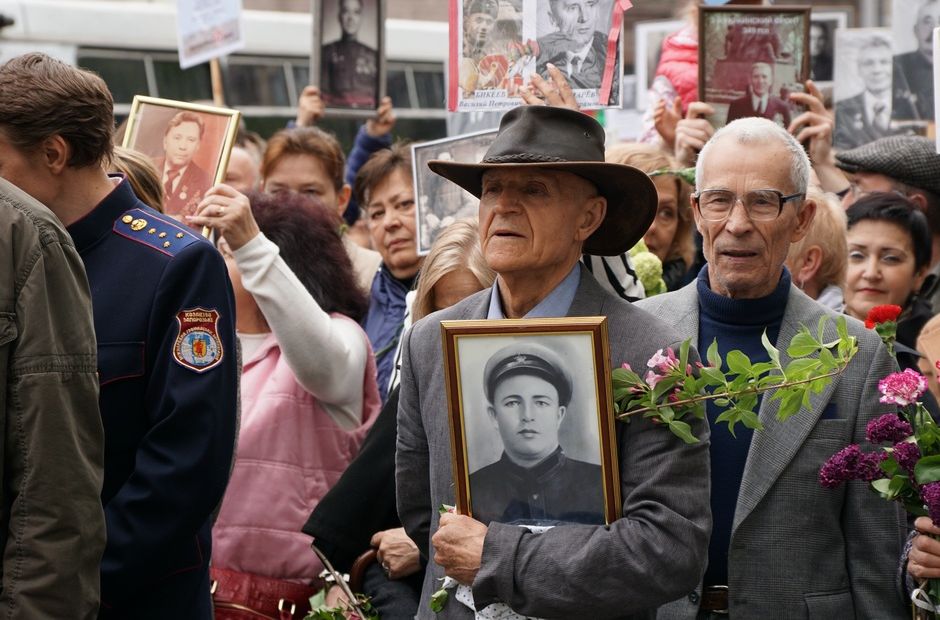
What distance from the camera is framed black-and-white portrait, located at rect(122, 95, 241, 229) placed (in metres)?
4.96

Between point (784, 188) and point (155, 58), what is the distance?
10.5 metres

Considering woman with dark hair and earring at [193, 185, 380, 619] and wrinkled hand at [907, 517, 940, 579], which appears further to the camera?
woman with dark hair and earring at [193, 185, 380, 619]

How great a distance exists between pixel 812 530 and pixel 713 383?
0.73m

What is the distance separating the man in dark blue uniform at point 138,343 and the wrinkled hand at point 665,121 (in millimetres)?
3094

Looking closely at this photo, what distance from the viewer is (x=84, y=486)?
2.89 meters

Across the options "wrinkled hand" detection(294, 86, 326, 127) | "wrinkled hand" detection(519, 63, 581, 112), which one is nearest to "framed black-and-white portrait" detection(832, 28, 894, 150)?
"wrinkled hand" detection(294, 86, 326, 127)

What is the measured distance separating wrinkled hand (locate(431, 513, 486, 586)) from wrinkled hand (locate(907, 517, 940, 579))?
1.11 meters

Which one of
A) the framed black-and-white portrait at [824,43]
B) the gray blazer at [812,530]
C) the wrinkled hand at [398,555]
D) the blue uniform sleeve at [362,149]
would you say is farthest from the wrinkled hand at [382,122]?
the gray blazer at [812,530]

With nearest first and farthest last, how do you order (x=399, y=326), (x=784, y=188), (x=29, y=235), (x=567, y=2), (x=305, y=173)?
(x=29, y=235)
(x=784, y=188)
(x=567, y=2)
(x=399, y=326)
(x=305, y=173)

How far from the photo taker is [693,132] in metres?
5.24

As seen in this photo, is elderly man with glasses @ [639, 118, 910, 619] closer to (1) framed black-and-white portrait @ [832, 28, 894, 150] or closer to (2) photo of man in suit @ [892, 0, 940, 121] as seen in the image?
(2) photo of man in suit @ [892, 0, 940, 121]

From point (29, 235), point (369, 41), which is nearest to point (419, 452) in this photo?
point (29, 235)

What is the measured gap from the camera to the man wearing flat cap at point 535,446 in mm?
3043

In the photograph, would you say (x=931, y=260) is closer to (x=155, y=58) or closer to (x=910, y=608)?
(x=910, y=608)
